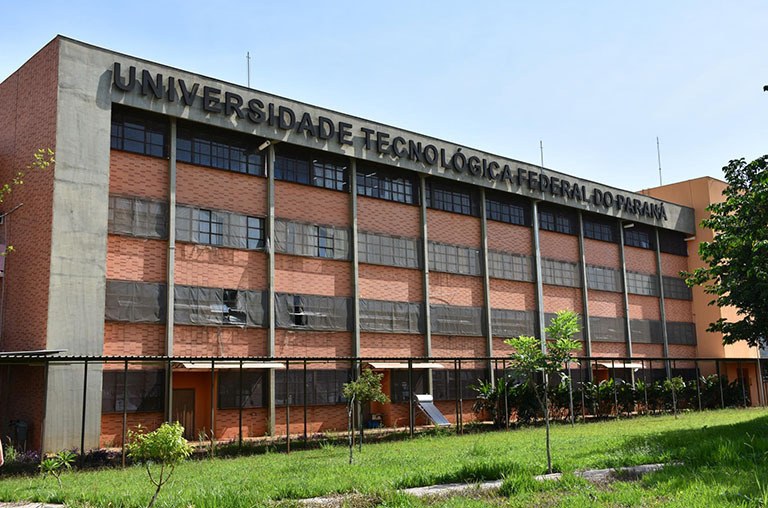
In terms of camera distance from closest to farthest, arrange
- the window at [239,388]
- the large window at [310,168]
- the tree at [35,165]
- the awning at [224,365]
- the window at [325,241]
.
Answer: the tree at [35,165] → the awning at [224,365] → the window at [239,388] → the large window at [310,168] → the window at [325,241]

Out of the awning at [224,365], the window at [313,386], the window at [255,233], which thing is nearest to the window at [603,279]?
the window at [313,386]

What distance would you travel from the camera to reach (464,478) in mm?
12938

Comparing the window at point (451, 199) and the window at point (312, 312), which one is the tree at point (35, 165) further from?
the window at point (451, 199)

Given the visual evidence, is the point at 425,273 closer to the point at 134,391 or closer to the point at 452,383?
the point at 452,383

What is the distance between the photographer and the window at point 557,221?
3947 cm

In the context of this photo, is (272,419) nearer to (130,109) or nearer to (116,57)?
(130,109)

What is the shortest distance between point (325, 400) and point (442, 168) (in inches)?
462

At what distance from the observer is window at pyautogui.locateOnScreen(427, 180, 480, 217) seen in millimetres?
34375

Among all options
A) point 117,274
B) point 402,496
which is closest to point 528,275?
point 117,274

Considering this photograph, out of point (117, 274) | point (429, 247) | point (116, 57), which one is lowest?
point (117, 274)

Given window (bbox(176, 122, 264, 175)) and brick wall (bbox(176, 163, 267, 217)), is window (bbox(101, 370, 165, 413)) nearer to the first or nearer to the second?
brick wall (bbox(176, 163, 267, 217))

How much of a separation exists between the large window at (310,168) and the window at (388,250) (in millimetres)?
2416

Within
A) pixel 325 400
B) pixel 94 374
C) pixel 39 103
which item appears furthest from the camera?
pixel 325 400

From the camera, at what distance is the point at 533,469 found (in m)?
13.6
